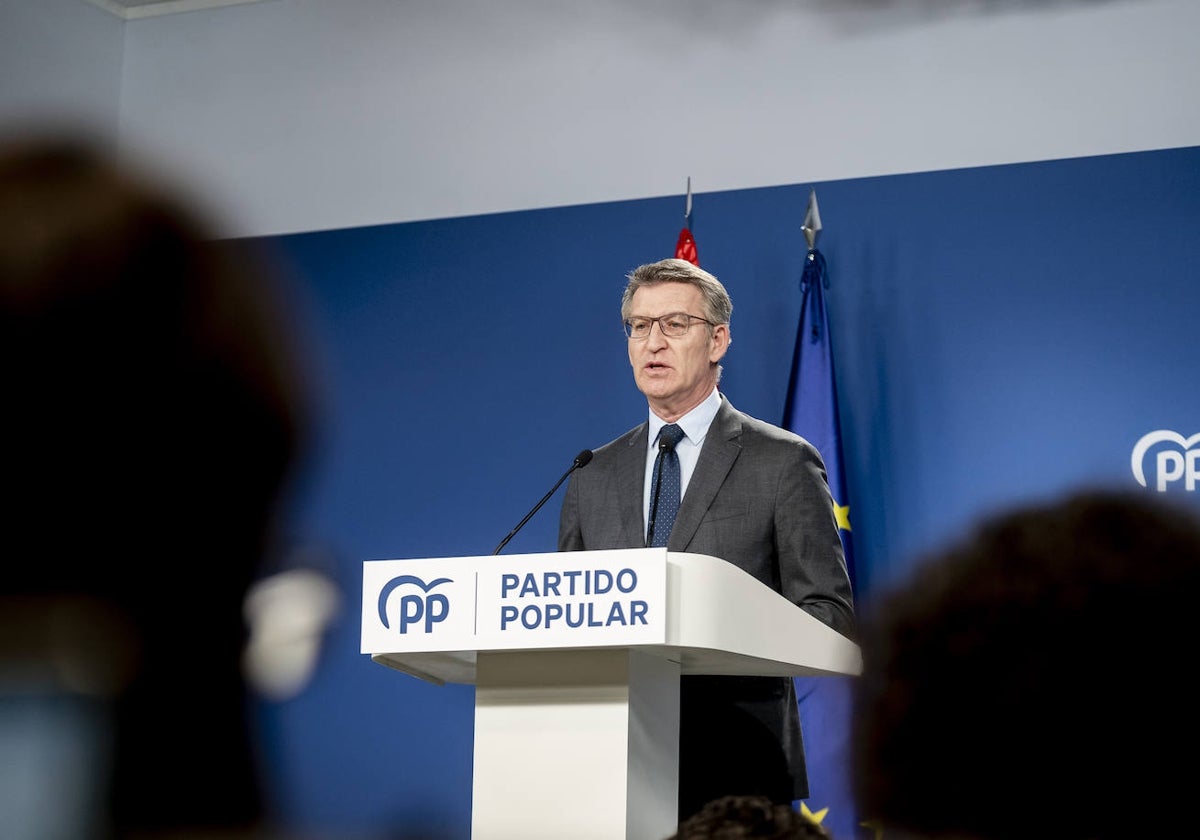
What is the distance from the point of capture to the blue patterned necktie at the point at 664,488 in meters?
3.09

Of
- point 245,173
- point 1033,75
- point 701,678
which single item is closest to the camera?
point 701,678

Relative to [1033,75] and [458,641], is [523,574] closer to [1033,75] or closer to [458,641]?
[458,641]

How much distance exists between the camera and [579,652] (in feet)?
7.57

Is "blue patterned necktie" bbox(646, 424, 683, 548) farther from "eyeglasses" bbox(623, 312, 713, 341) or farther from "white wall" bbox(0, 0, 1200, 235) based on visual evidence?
"white wall" bbox(0, 0, 1200, 235)

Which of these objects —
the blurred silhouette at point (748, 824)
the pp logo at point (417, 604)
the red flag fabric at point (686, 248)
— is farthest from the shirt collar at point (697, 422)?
the blurred silhouette at point (748, 824)

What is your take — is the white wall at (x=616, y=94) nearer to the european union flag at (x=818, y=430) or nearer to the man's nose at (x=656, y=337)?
the european union flag at (x=818, y=430)

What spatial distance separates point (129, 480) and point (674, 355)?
10.5 ft

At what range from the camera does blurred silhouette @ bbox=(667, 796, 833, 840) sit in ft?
2.95

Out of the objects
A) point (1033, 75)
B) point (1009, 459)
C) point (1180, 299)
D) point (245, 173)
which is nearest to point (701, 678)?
point (1009, 459)

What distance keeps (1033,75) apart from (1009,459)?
1.37 meters

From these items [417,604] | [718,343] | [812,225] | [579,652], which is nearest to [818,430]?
[812,225]

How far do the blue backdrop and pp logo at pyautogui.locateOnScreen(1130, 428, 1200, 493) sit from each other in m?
0.03

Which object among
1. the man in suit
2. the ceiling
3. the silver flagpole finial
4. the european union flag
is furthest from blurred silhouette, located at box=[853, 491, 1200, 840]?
the ceiling

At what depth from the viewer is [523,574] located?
2172 millimetres
